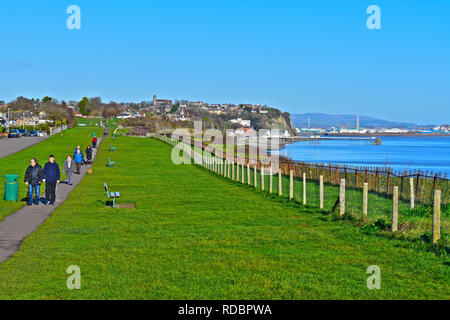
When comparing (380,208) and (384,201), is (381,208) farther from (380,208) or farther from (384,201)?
(384,201)

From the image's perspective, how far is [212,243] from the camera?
1453 cm

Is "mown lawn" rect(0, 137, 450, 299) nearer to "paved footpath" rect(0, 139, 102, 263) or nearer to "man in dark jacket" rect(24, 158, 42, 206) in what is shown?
"paved footpath" rect(0, 139, 102, 263)

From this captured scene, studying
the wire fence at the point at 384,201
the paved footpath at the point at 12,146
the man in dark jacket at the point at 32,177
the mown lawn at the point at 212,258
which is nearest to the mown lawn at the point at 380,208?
the wire fence at the point at 384,201

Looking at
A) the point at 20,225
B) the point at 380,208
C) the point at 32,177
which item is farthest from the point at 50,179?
the point at 380,208

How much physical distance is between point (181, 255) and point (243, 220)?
19.9 ft

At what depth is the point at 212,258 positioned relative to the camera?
12.6 m

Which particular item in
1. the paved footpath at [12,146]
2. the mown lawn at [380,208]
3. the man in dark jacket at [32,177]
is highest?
the man in dark jacket at [32,177]

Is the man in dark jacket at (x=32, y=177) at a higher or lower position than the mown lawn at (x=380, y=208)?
higher

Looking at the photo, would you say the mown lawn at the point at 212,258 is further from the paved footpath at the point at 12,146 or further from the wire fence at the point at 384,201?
the paved footpath at the point at 12,146

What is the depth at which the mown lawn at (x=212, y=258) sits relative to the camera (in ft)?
32.6

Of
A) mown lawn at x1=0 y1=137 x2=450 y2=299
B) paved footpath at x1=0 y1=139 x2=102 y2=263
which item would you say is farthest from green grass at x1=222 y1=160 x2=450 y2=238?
paved footpath at x1=0 y1=139 x2=102 y2=263

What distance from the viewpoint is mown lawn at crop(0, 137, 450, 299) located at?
32.6 ft

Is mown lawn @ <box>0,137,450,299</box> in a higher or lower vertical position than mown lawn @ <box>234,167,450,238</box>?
higher
